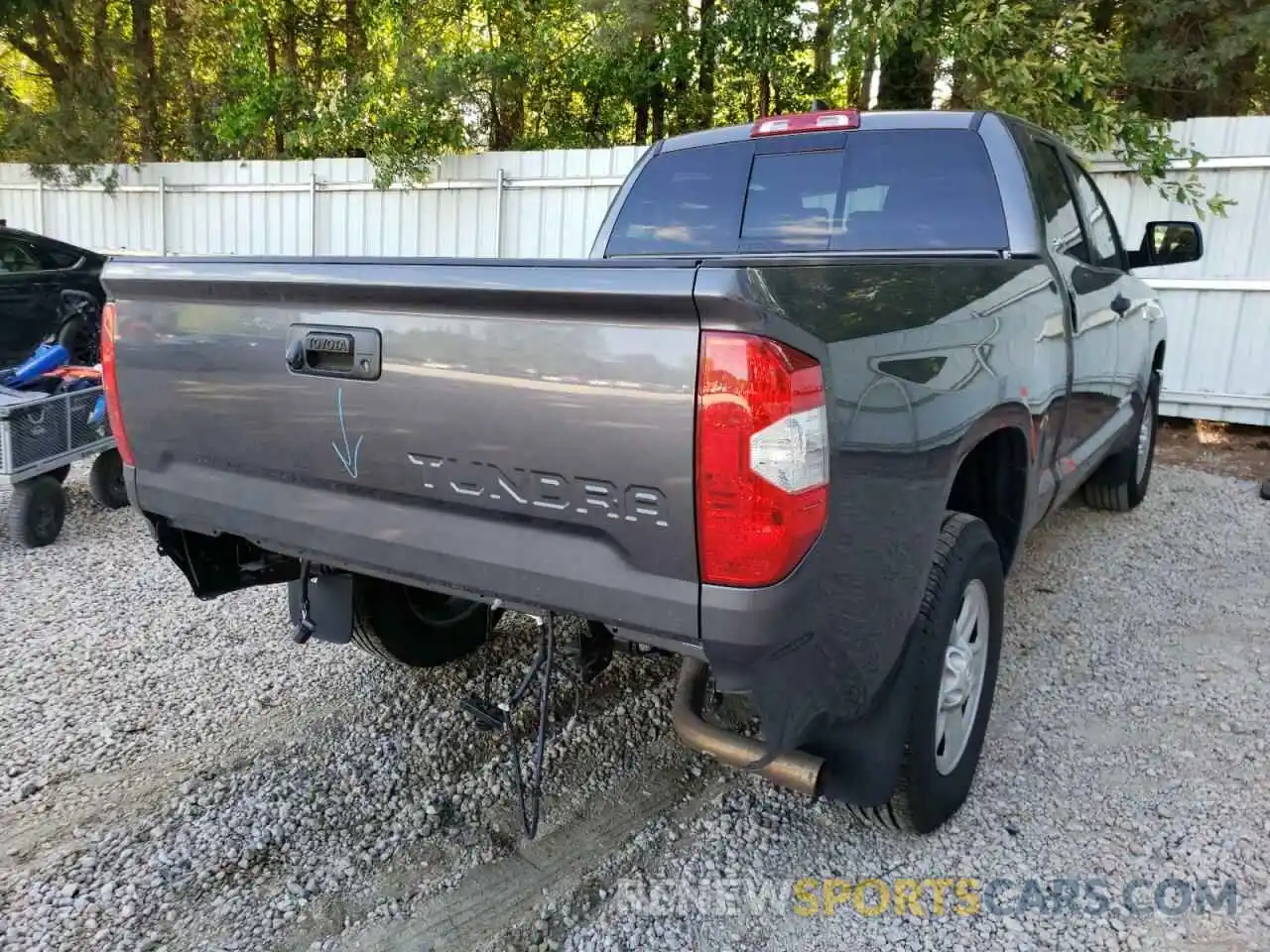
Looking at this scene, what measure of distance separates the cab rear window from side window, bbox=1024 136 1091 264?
220 millimetres

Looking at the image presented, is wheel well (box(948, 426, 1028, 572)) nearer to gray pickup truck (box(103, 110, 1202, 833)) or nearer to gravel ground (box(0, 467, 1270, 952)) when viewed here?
gray pickup truck (box(103, 110, 1202, 833))

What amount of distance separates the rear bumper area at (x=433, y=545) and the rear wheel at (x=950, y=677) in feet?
2.47

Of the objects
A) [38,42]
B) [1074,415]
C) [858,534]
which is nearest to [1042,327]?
[1074,415]

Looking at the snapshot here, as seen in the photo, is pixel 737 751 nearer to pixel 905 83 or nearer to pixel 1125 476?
pixel 1125 476

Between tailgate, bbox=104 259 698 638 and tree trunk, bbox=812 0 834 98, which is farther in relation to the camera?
tree trunk, bbox=812 0 834 98

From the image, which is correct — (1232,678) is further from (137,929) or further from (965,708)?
(137,929)

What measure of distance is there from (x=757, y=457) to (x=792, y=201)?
8.10ft

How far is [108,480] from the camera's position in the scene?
594 centimetres

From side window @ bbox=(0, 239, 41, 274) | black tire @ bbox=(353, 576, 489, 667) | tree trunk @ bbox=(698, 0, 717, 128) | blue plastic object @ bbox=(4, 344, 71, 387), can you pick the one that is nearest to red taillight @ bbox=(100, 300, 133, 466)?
black tire @ bbox=(353, 576, 489, 667)

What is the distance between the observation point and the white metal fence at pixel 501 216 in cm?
782

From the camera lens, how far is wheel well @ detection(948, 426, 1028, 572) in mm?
2955

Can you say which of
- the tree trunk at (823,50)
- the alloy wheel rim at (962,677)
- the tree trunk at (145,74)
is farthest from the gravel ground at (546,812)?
the tree trunk at (145,74)

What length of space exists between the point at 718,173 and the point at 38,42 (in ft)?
49.7

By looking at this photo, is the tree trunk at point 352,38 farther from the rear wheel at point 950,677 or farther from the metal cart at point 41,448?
the rear wheel at point 950,677
